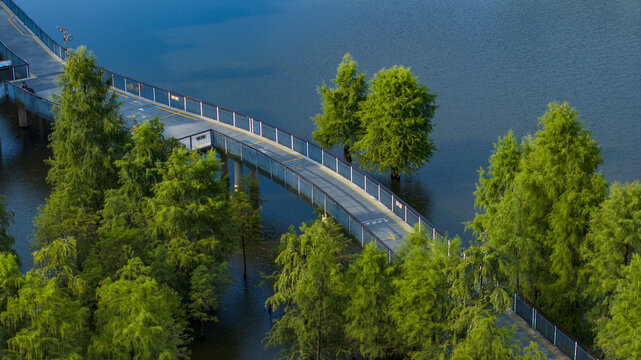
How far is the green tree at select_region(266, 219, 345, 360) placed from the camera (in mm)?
41438

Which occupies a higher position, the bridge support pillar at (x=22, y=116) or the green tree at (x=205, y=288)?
the bridge support pillar at (x=22, y=116)

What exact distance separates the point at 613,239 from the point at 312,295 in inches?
557

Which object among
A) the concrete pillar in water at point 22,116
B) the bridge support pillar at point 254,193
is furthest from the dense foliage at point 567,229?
the concrete pillar in water at point 22,116

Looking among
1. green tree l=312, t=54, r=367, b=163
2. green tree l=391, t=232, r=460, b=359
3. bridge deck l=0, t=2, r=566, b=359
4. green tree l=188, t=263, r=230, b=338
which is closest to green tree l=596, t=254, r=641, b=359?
bridge deck l=0, t=2, r=566, b=359

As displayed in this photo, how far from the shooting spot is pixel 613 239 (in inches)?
1607

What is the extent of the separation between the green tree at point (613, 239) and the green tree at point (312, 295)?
Result: 12.2 m

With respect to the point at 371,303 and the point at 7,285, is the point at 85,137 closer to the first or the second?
the point at 7,285

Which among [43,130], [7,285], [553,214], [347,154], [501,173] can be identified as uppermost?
[501,173]

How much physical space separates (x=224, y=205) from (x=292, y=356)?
9778mm

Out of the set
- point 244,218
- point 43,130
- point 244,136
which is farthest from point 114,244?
point 43,130

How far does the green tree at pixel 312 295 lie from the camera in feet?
136

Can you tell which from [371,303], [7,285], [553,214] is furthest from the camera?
[553,214]

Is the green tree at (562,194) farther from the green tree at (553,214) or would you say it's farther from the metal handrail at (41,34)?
the metal handrail at (41,34)

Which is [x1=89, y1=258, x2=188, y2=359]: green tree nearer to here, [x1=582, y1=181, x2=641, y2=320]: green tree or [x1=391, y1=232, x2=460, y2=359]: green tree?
[x1=391, y1=232, x2=460, y2=359]: green tree
